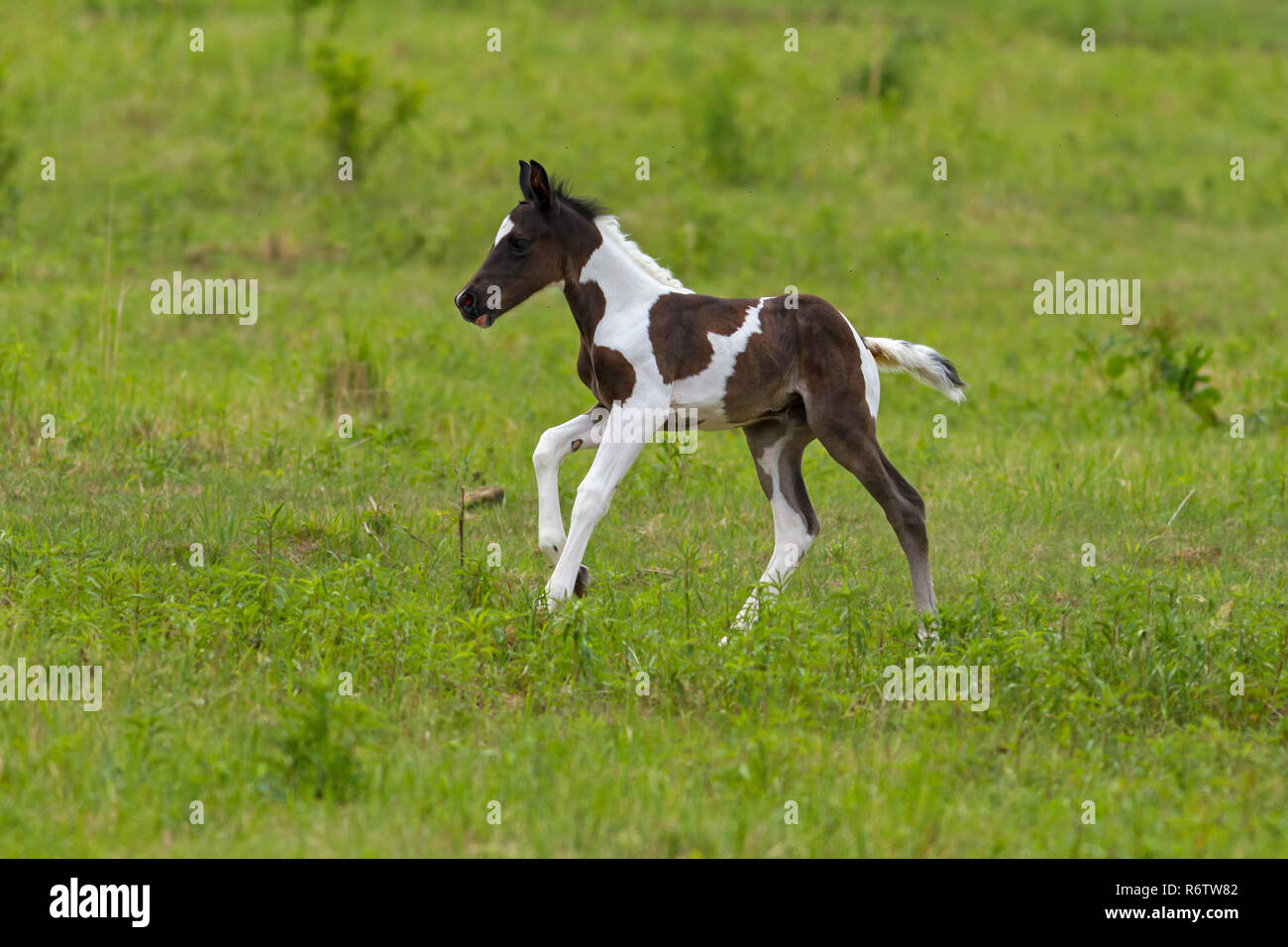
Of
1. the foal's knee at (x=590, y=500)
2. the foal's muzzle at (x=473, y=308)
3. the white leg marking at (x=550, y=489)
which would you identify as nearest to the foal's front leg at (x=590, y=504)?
the foal's knee at (x=590, y=500)

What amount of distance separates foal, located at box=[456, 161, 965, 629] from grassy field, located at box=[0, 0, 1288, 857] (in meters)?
0.54

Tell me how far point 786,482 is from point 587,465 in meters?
3.07

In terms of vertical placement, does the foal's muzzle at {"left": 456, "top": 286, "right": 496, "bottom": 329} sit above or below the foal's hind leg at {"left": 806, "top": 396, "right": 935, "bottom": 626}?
above

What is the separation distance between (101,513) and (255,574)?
2.12 m

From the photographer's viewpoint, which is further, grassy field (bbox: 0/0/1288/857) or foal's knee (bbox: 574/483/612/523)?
foal's knee (bbox: 574/483/612/523)

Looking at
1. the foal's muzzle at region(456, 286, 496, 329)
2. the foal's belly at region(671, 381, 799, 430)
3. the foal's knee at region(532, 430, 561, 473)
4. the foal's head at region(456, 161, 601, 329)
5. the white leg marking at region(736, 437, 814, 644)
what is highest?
→ the foal's head at region(456, 161, 601, 329)

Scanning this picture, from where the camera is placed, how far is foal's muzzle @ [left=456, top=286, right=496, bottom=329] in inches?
293

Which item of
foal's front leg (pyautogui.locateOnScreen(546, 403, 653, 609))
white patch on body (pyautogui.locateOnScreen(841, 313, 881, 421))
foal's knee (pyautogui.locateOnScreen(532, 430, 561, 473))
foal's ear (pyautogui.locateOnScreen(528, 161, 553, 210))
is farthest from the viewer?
white patch on body (pyautogui.locateOnScreen(841, 313, 881, 421))

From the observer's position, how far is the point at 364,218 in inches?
688

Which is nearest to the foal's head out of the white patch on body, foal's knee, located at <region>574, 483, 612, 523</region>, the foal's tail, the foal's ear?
the foal's ear

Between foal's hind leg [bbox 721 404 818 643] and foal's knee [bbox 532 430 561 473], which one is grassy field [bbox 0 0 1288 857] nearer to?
foal's hind leg [bbox 721 404 818 643]
